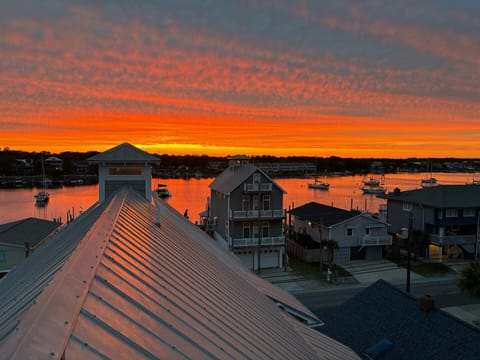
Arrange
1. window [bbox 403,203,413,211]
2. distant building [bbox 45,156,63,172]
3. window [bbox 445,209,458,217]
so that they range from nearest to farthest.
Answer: window [bbox 445,209,458,217]
window [bbox 403,203,413,211]
distant building [bbox 45,156,63,172]

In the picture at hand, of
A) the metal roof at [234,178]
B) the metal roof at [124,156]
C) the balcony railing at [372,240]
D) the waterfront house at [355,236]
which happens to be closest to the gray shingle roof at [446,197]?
the waterfront house at [355,236]

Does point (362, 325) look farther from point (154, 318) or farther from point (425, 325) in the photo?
point (154, 318)

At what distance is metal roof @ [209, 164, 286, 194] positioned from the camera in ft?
103

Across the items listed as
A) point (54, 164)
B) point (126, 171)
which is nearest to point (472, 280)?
point (126, 171)

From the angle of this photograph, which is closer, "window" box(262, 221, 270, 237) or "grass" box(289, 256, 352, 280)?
"grass" box(289, 256, 352, 280)

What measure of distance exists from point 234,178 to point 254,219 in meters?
4.57

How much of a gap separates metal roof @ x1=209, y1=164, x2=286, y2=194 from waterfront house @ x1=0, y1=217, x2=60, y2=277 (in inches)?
588

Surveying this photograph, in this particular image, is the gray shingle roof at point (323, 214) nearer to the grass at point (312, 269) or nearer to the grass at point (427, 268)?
the grass at point (312, 269)

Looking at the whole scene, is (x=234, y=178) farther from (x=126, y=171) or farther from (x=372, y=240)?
(x=126, y=171)

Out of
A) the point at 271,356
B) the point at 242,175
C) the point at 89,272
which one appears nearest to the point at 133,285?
the point at 89,272

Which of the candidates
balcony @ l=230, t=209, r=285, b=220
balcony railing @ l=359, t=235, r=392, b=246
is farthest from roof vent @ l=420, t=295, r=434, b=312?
balcony railing @ l=359, t=235, r=392, b=246

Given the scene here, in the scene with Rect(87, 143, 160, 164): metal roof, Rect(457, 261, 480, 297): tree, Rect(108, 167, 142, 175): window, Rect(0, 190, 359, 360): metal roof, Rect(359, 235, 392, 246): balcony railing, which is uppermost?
Rect(87, 143, 160, 164): metal roof

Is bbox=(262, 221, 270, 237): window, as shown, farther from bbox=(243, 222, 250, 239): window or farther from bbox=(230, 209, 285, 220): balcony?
bbox=(243, 222, 250, 239): window

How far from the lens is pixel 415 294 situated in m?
24.8
